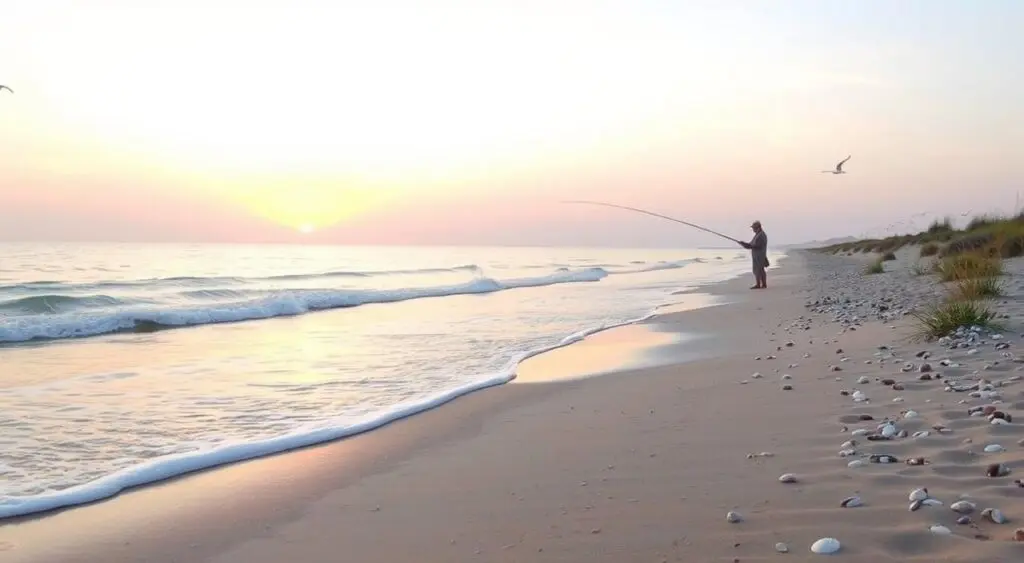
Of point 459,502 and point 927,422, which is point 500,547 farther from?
point 927,422

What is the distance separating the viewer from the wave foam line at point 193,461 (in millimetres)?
3713

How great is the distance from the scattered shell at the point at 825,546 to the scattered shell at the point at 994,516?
1.94 feet

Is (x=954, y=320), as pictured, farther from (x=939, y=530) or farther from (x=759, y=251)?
(x=759, y=251)

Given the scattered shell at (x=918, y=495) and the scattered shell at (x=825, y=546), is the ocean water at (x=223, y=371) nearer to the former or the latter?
the scattered shell at (x=825, y=546)

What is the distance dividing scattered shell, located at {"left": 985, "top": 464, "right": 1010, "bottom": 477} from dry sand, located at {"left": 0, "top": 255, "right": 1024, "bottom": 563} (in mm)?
48

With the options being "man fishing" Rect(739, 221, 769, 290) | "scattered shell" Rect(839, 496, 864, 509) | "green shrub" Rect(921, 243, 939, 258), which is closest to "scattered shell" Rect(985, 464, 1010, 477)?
"scattered shell" Rect(839, 496, 864, 509)

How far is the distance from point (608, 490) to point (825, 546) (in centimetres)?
115

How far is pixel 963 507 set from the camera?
2771 mm

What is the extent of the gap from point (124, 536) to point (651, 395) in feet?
13.2

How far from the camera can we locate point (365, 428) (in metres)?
5.28

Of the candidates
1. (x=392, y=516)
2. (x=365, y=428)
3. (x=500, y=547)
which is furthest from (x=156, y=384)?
(x=500, y=547)

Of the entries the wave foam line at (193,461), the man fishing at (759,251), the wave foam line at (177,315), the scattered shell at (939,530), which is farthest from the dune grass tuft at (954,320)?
the wave foam line at (177,315)

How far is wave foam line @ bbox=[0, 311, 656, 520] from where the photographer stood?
3713 mm

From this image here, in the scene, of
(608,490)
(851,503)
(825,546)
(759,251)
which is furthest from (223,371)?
(759,251)
